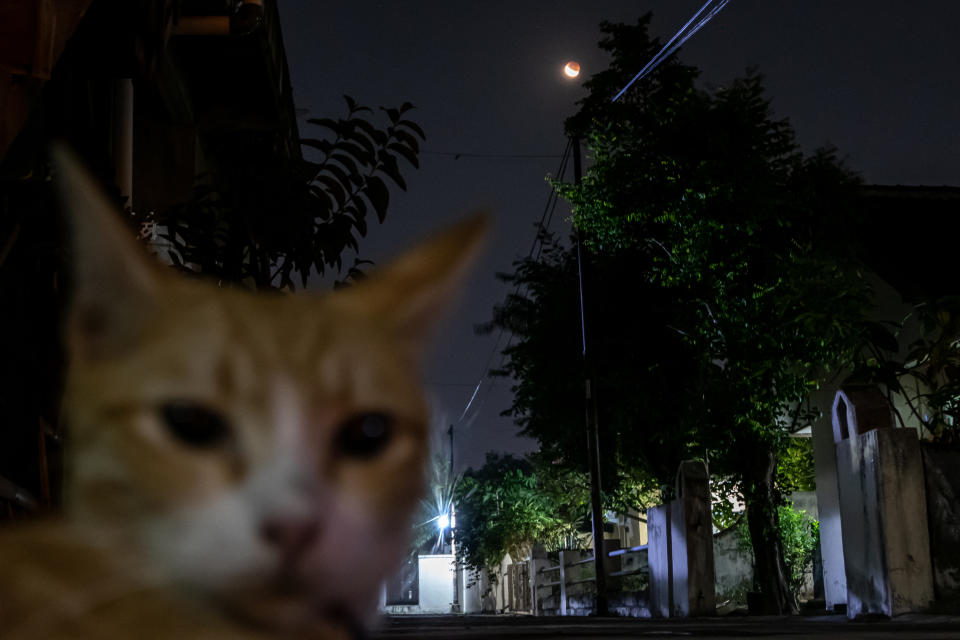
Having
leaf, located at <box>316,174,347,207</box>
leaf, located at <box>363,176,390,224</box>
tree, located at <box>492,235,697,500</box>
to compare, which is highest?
tree, located at <box>492,235,697,500</box>

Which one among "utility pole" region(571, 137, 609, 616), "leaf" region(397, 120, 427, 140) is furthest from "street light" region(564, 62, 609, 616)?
"leaf" region(397, 120, 427, 140)

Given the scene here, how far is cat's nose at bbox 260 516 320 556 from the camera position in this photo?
46cm

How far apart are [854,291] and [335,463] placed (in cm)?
1280

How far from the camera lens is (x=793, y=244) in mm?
15211

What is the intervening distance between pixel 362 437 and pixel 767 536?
1546 centimetres

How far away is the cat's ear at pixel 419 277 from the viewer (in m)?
0.61

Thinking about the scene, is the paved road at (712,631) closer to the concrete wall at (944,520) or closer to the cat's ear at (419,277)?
the concrete wall at (944,520)

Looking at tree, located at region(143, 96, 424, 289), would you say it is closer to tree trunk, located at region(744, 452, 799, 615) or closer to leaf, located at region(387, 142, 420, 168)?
leaf, located at region(387, 142, 420, 168)

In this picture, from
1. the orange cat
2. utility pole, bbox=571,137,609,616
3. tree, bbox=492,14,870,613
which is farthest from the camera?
utility pole, bbox=571,137,609,616

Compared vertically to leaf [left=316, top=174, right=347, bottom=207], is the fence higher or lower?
lower

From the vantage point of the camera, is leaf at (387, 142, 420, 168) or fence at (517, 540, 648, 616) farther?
fence at (517, 540, 648, 616)

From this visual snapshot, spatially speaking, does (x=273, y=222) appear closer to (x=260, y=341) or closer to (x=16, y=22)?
(x=16, y=22)

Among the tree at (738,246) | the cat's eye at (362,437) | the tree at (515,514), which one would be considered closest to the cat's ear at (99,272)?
the cat's eye at (362,437)

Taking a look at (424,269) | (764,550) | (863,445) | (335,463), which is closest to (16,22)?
(424,269)
